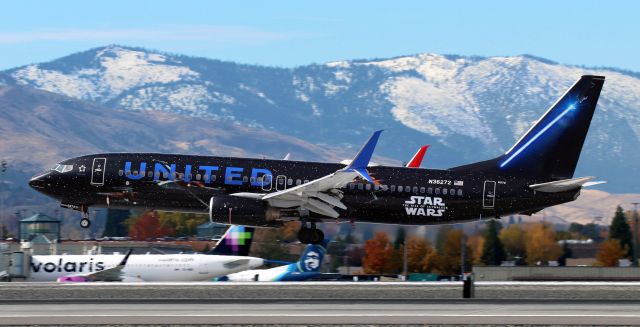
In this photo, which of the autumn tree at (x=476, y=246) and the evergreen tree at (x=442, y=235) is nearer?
the evergreen tree at (x=442, y=235)

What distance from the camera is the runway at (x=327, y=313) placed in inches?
1640

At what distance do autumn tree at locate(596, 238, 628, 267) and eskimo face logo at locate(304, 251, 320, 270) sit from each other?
4220 centimetres

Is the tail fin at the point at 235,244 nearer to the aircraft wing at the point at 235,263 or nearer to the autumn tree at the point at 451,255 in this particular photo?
the aircraft wing at the point at 235,263

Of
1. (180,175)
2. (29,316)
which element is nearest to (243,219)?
(180,175)

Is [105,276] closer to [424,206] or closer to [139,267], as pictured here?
[139,267]

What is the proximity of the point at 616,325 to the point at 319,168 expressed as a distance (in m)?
24.7

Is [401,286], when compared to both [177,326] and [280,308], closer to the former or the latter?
[280,308]

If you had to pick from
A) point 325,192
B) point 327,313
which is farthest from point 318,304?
point 325,192

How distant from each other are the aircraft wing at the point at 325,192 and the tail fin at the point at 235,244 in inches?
809

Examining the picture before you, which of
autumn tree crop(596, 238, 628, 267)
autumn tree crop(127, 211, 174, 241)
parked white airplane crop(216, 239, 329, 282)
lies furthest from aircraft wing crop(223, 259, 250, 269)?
autumn tree crop(127, 211, 174, 241)

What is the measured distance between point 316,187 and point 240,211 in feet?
13.3

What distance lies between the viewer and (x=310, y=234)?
6319 cm

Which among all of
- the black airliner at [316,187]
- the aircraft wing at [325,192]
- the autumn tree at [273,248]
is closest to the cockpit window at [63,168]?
the black airliner at [316,187]

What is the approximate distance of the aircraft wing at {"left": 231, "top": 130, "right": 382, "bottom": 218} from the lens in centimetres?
5892
